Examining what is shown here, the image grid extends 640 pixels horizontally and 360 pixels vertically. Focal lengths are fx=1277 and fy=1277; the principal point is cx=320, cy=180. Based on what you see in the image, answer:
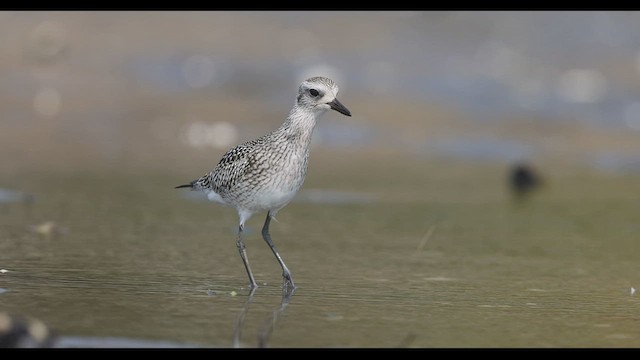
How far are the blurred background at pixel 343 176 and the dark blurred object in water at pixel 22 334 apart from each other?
24 cm

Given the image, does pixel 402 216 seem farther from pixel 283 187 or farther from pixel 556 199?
pixel 283 187

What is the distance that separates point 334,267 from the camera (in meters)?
9.81

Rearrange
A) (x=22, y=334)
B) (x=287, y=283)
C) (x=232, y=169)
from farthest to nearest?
1. (x=232, y=169)
2. (x=287, y=283)
3. (x=22, y=334)

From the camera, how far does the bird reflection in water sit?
7094mm

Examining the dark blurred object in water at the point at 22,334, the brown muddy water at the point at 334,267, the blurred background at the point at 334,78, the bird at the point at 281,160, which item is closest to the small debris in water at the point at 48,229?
the brown muddy water at the point at 334,267

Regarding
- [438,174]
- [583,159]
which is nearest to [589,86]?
[583,159]

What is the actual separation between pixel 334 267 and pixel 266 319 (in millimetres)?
2104

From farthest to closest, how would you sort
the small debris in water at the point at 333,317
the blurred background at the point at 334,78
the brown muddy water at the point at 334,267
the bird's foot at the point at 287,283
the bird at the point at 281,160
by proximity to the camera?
the blurred background at the point at 334,78 < the bird at the point at 281,160 < the bird's foot at the point at 287,283 < the small debris in water at the point at 333,317 < the brown muddy water at the point at 334,267

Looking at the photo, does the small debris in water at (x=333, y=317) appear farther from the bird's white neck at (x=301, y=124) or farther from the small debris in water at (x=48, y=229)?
the small debris in water at (x=48, y=229)

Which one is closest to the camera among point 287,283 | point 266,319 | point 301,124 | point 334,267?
point 266,319

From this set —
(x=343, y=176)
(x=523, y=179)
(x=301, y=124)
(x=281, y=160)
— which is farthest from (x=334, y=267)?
(x=523, y=179)

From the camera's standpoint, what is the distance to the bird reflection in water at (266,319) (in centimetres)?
709

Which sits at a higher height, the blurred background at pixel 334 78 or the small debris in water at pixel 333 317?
the small debris in water at pixel 333 317

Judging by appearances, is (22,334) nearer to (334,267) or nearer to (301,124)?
(301,124)
